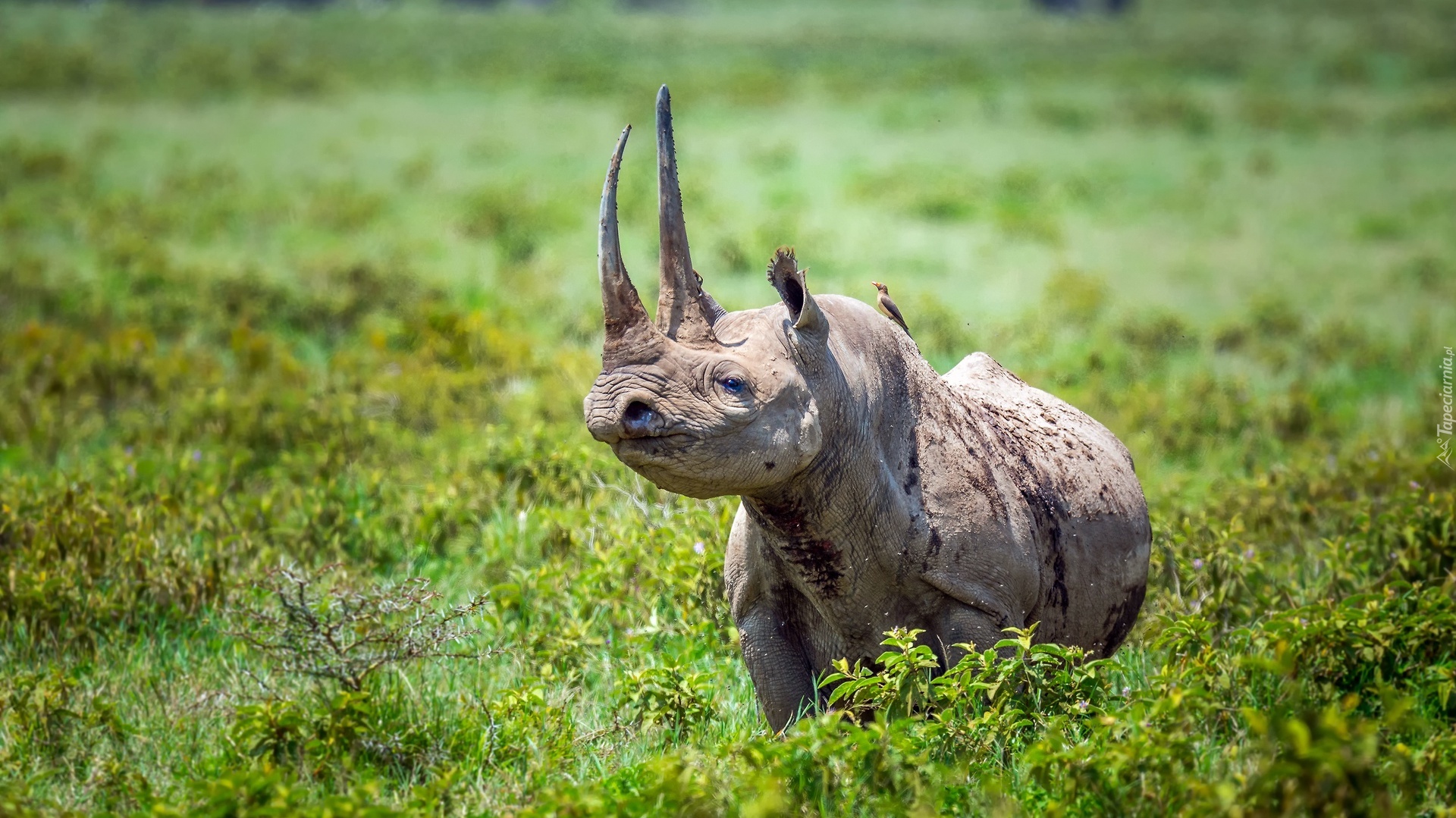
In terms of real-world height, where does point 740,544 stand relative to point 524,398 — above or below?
above

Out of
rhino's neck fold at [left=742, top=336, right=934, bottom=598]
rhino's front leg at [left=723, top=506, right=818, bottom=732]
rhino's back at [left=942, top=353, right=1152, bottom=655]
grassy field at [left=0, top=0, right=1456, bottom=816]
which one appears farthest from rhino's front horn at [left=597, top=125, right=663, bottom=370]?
rhino's back at [left=942, top=353, right=1152, bottom=655]

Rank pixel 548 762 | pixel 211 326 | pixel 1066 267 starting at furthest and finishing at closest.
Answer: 1. pixel 1066 267
2. pixel 211 326
3. pixel 548 762

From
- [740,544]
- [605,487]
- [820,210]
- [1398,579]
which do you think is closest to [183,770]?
[740,544]

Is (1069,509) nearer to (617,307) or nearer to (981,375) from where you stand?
(981,375)

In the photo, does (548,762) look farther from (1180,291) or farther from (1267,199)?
(1267,199)

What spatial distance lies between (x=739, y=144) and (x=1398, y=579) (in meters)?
16.6

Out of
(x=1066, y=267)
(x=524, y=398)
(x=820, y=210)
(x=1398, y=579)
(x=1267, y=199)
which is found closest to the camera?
(x=1398, y=579)

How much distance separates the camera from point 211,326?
11086mm

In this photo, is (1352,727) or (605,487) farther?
(605,487)

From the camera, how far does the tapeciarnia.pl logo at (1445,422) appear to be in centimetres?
710

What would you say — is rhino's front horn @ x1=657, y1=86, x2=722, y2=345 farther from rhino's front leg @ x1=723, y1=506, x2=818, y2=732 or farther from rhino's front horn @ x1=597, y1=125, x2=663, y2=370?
rhino's front leg @ x1=723, y1=506, x2=818, y2=732

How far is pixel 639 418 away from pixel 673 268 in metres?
0.45

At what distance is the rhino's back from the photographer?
14.7ft

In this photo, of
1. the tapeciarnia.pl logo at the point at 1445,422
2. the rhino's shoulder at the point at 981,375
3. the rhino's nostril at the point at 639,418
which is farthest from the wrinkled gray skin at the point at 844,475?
the tapeciarnia.pl logo at the point at 1445,422
